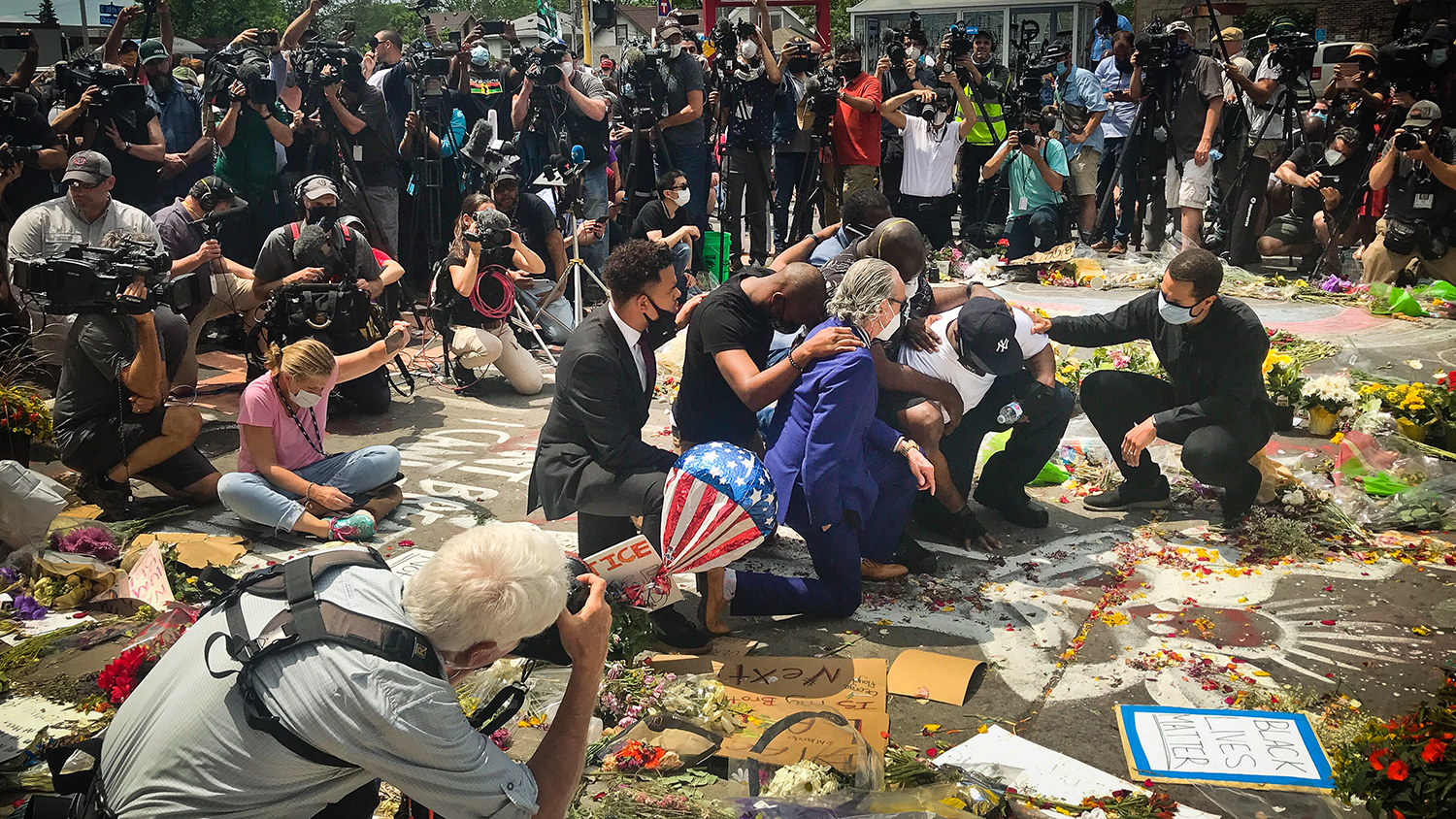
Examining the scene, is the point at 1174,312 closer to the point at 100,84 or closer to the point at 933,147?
the point at 933,147

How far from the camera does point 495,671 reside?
12.1 ft

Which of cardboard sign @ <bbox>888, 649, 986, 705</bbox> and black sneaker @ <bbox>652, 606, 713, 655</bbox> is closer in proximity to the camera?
→ cardboard sign @ <bbox>888, 649, 986, 705</bbox>

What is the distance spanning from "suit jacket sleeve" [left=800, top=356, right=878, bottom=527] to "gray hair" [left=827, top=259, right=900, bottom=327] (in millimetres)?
259

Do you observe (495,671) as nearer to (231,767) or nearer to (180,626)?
Result: (180,626)

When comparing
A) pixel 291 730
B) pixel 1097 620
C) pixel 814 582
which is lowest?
pixel 1097 620

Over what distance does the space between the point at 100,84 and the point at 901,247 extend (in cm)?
567

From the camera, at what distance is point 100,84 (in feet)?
24.8

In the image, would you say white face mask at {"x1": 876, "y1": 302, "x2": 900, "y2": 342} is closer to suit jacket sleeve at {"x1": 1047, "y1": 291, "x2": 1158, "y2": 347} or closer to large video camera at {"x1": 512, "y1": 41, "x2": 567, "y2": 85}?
suit jacket sleeve at {"x1": 1047, "y1": 291, "x2": 1158, "y2": 347}

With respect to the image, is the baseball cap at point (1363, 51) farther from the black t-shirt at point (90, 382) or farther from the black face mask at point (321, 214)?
the black t-shirt at point (90, 382)

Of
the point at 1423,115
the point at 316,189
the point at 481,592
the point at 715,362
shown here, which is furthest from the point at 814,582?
the point at 1423,115

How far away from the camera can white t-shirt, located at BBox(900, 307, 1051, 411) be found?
4.96 metres

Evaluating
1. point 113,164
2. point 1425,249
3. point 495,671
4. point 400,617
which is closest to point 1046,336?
point 495,671

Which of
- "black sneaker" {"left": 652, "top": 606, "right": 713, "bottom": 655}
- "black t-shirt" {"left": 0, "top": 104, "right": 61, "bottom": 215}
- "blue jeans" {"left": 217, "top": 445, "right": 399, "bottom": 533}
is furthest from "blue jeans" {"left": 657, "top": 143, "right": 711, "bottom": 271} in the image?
"black sneaker" {"left": 652, "top": 606, "right": 713, "bottom": 655}

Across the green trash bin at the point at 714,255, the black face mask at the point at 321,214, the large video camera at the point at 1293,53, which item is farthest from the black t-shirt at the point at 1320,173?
the black face mask at the point at 321,214
